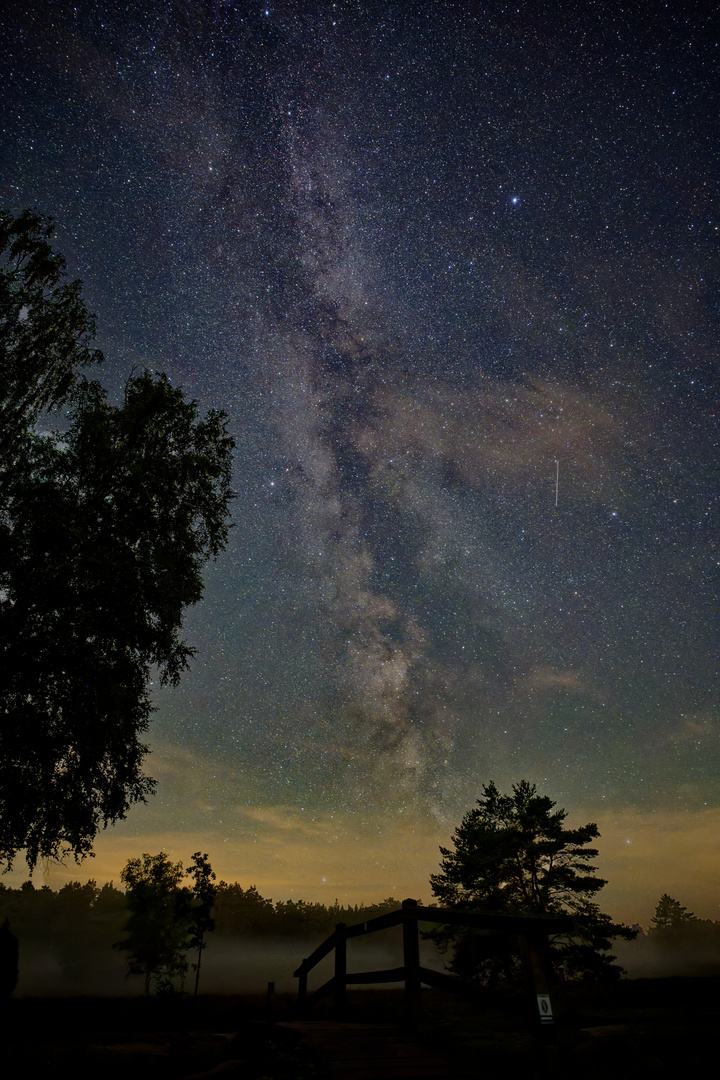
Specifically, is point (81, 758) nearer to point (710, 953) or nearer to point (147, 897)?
point (147, 897)

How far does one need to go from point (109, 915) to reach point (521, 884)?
176417 millimetres

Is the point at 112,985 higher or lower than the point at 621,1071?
lower

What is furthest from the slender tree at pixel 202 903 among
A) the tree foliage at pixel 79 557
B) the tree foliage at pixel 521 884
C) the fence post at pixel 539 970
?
the fence post at pixel 539 970

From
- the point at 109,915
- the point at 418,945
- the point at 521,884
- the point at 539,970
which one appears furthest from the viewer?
the point at 109,915

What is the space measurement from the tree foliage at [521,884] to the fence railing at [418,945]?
1834cm

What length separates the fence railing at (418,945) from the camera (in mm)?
4113

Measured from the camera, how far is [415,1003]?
238 inches

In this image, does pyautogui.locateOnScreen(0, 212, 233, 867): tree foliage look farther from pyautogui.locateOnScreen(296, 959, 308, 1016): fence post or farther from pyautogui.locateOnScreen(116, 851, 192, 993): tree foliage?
pyautogui.locateOnScreen(116, 851, 192, 993): tree foliage

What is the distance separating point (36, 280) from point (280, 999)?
166ft

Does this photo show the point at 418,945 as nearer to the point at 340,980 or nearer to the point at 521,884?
the point at 340,980

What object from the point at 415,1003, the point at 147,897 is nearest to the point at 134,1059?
→ the point at 415,1003

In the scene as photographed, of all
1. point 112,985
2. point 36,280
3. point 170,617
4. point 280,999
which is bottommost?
point 112,985

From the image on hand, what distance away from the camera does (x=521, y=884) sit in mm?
25203

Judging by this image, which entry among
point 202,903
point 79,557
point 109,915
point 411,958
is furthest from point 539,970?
point 109,915
